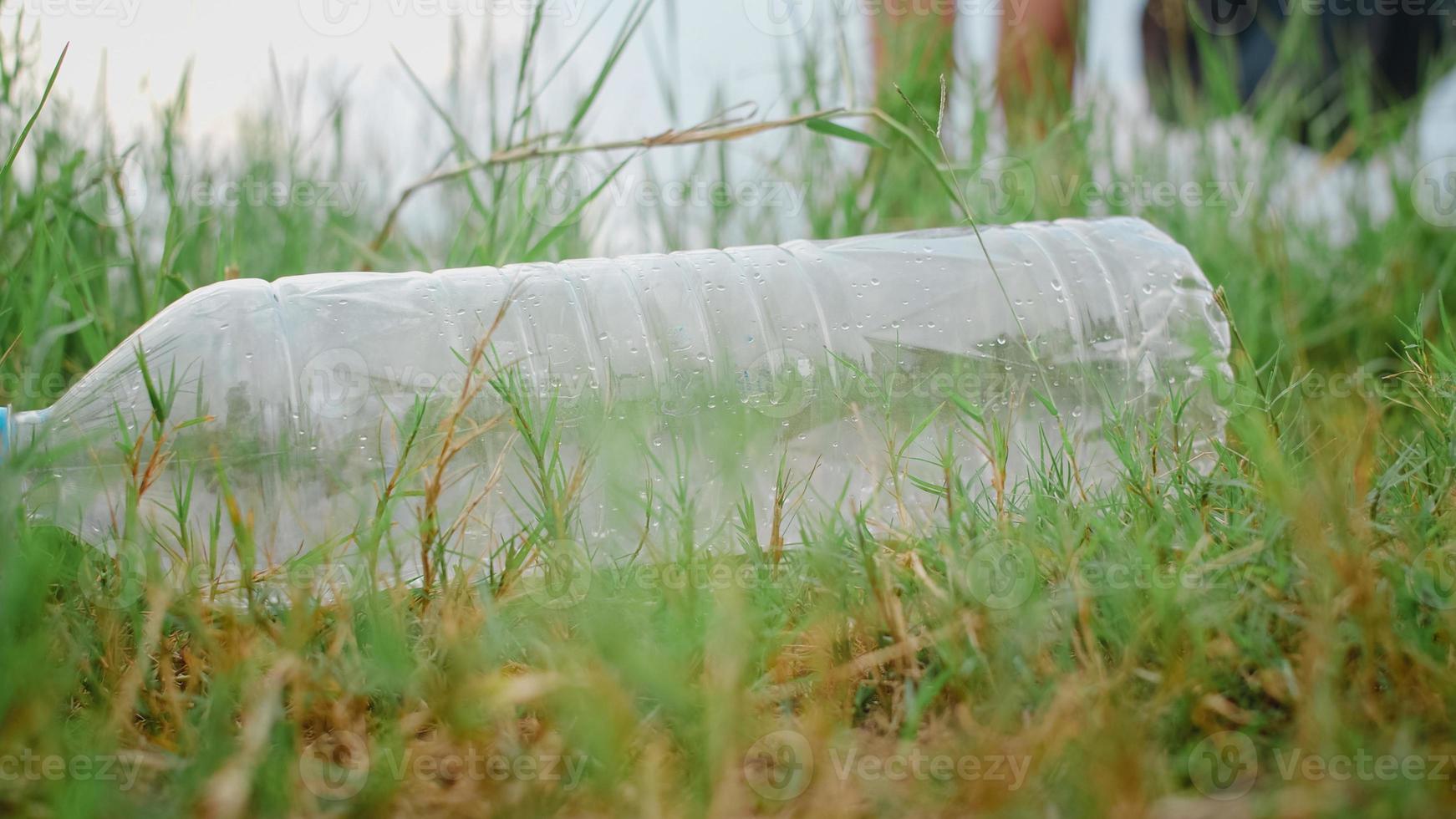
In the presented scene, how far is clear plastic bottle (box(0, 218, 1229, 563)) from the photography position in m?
1.32

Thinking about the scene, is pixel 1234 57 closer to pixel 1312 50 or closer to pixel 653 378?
pixel 1312 50

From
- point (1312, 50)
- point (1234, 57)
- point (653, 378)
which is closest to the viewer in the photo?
point (653, 378)

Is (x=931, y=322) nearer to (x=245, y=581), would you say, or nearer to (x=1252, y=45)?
(x=245, y=581)

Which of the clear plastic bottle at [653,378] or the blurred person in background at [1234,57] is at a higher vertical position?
the blurred person in background at [1234,57]

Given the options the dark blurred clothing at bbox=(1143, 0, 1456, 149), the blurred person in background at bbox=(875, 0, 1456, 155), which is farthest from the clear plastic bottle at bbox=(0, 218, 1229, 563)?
the dark blurred clothing at bbox=(1143, 0, 1456, 149)

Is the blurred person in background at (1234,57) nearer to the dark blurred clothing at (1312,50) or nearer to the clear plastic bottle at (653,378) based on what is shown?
the dark blurred clothing at (1312,50)

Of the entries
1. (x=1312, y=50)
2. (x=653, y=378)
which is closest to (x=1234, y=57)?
(x=1312, y=50)

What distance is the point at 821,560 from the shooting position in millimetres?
1060

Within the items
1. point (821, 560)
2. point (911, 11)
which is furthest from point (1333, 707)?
point (911, 11)

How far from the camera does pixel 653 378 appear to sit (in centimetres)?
162

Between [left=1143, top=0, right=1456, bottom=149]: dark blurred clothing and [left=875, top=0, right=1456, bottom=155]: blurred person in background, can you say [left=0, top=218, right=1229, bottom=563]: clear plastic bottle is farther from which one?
[left=1143, top=0, right=1456, bottom=149]: dark blurred clothing

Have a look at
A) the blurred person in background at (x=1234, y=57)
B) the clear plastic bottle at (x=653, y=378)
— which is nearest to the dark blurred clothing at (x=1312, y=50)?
the blurred person in background at (x=1234, y=57)

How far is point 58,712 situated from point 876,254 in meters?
1.42

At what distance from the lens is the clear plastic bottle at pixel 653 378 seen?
1.32m
